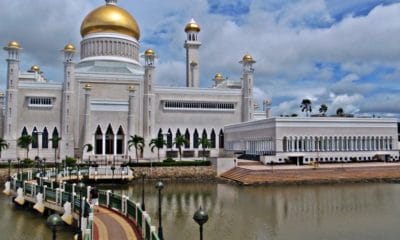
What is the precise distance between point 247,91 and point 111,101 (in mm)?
18357

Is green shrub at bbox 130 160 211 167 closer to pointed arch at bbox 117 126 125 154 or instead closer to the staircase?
the staircase

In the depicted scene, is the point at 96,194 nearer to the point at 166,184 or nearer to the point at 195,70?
the point at 166,184

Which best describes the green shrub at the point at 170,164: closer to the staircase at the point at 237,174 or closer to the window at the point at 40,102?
the staircase at the point at 237,174

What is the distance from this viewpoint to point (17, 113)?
47.1 metres

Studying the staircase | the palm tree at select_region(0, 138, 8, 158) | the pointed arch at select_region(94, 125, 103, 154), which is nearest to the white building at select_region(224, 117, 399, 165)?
the staircase

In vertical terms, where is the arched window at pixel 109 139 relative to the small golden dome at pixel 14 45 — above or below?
below

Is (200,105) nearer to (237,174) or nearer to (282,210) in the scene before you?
(237,174)

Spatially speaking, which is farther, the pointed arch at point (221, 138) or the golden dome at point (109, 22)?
the pointed arch at point (221, 138)

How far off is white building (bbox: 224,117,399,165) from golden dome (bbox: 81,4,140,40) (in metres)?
22.3

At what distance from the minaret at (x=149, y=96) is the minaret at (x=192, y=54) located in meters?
8.18

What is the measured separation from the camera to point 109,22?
5372 cm

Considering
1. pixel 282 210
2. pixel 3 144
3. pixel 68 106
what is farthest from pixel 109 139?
pixel 282 210

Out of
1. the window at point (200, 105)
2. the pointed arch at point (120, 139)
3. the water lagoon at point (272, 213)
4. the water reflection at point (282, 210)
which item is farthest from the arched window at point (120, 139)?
the water lagoon at point (272, 213)

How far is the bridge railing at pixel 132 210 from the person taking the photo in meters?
11.6
